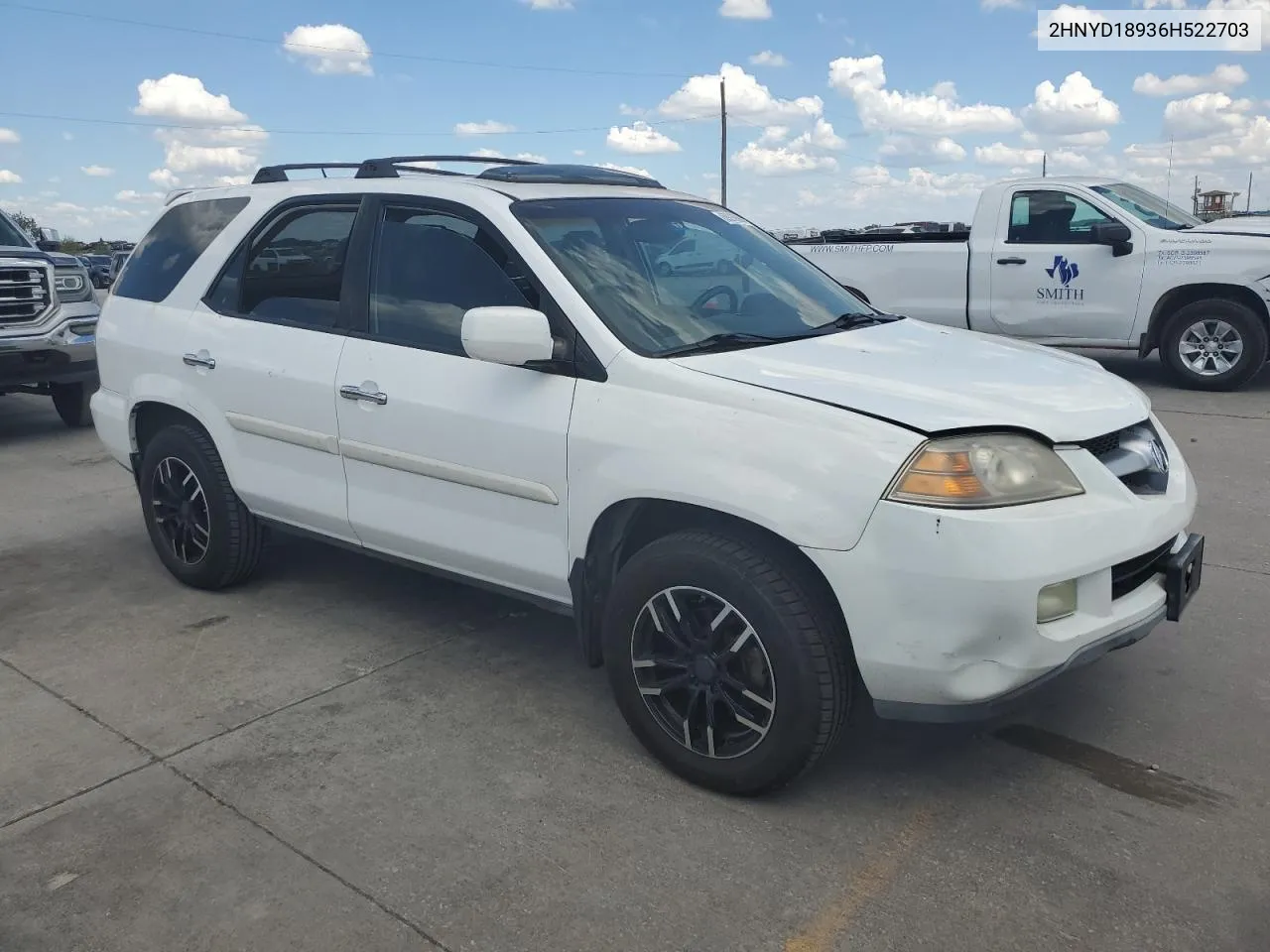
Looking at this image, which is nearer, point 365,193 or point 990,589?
point 990,589

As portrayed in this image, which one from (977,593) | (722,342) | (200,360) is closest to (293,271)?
(200,360)

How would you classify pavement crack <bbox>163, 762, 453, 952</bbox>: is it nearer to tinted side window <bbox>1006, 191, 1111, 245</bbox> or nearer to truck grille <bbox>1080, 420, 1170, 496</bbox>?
truck grille <bbox>1080, 420, 1170, 496</bbox>

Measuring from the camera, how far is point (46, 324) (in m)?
8.73

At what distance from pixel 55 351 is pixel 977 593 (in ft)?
27.2

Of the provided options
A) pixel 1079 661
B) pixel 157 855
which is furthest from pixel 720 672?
pixel 157 855

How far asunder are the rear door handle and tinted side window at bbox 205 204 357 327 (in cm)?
21

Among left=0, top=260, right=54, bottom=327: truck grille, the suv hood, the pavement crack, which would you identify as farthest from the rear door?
left=0, top=260, right=54, bottom=327: truck grille

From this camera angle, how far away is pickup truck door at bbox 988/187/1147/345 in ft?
30.9

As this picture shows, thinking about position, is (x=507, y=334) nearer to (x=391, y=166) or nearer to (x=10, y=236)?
(x=391, y=166)

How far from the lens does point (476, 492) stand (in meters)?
3.56

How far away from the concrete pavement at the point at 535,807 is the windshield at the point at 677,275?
1332 millimetres

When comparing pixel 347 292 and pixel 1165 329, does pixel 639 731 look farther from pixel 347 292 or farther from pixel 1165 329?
pixel 1165 329

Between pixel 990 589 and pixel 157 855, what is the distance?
225 cm

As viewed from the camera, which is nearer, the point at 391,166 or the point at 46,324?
the point at 391,166
